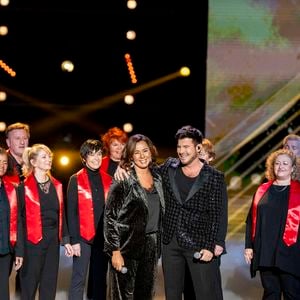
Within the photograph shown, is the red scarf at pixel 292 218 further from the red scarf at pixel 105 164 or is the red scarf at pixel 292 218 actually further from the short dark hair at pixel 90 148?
the red scarf at pixel 105 164

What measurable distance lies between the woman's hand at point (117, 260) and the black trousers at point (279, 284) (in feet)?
3.12

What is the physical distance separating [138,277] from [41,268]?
33.7 inches

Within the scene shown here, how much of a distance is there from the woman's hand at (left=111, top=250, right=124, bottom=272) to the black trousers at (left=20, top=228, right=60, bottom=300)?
788mm

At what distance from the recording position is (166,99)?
7.82 m

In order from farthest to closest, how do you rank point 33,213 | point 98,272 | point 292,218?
point 98,272 → point 33,213 → point 292,218

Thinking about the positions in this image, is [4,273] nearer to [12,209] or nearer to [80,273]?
[12,209]

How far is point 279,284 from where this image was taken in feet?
12.8

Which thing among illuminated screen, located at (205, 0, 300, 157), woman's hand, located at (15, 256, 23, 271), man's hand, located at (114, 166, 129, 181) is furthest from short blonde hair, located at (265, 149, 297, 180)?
illuminated screen, located at (205, 0, 300, 157)

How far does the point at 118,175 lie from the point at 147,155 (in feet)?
0.61

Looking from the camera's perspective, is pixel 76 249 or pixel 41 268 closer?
pixel 41 268

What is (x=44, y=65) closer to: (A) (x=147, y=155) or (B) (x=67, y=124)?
(B) (x=67, y=124)

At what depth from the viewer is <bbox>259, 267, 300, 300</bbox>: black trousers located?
150 inches

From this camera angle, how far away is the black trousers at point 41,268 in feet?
A: 13.2

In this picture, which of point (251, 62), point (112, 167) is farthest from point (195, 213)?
point (251, 62)
